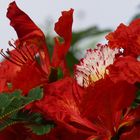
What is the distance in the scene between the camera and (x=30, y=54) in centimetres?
85

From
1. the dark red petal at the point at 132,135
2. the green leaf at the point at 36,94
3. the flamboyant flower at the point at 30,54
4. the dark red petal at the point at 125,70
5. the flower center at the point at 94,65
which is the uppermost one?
the flamboyant flower at the point at 30,54

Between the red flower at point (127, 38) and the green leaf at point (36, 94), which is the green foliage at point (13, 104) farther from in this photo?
the red flower at point (127, 38)

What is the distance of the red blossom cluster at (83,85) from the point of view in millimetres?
694

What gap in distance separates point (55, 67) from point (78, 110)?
98 millimetres

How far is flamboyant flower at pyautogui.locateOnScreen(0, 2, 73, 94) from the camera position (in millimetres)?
788

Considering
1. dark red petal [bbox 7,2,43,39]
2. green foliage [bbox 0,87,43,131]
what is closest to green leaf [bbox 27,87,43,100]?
green foliage [bbox 0,87,43,131]

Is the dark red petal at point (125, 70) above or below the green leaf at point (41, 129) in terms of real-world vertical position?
above

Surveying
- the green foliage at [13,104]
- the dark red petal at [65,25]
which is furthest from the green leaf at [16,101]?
the dark red petal at [65,25]

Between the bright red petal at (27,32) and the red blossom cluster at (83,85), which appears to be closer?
the red blossom cluster at (83,85)

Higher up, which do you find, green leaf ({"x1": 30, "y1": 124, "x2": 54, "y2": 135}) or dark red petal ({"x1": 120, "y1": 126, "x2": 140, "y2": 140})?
green leaf ({"x1": 30, "y1": 124, "x2": 54, "y2": 135})

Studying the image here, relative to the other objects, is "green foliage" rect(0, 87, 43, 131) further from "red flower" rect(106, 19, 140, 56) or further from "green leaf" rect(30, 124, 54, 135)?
"red flower" rect(106, 19, 140, 56)

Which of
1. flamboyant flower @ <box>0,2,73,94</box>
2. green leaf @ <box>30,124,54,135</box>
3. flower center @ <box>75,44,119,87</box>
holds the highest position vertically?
flamboyant flower @ <box>0,2,73,94</box>

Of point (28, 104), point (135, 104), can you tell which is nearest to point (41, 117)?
point (28, 104)

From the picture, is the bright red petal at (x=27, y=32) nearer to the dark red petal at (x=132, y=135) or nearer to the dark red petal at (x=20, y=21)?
the dark red petal at (x=20, y=21)
